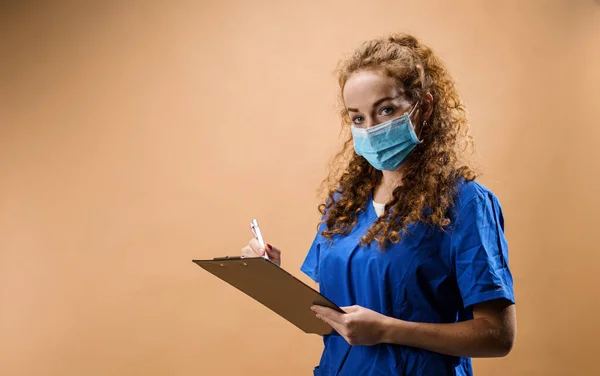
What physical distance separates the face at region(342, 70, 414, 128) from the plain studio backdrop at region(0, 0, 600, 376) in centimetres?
121

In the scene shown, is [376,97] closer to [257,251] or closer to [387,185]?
[387,185]

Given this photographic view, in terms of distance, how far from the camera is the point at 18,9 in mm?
2518

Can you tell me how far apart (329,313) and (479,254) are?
0.28m

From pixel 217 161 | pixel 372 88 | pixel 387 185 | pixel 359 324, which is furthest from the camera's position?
pixel 217 161

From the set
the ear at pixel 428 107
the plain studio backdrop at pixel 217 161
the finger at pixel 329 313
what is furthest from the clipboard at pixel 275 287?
the plain studio backdrop at pixel 217 161

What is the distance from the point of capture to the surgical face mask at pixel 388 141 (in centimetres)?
127

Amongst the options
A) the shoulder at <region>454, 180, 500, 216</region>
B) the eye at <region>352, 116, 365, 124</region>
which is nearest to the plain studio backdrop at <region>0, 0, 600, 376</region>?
the eye at <region>352, 116, 365, 124</region>

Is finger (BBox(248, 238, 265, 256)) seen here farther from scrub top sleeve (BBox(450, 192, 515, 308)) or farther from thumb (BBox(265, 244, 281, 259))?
scrub top sleeve (BBox(450, 192, 515, 308))

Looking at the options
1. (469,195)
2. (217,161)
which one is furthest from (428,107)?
(217,161)

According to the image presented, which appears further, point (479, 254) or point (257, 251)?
point (257, 251)

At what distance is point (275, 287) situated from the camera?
3.87ft

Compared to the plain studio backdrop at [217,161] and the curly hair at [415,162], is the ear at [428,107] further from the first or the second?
the plain studio backdrop at [217,161]

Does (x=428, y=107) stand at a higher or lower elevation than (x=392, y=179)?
higher

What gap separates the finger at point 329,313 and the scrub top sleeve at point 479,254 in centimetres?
22
